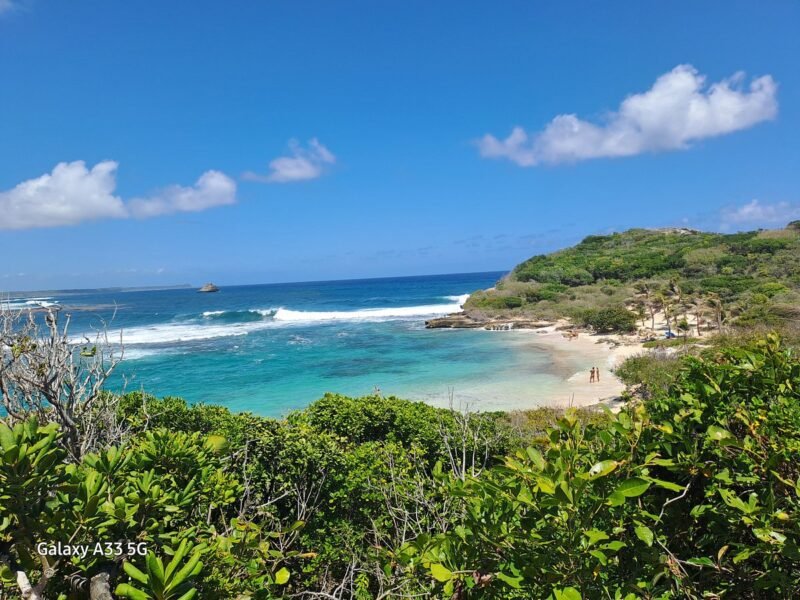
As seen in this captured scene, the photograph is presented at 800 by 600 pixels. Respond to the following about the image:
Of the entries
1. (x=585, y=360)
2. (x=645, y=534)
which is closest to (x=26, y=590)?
(x=645, y=534)

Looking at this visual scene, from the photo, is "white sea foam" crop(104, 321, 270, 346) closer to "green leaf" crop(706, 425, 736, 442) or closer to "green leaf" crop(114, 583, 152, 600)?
"green leaf" crop(114, 583, 152, 600)

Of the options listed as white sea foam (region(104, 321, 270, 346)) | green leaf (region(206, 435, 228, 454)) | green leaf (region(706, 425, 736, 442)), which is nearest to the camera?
green leaf (region(706, 425, 736, 442))

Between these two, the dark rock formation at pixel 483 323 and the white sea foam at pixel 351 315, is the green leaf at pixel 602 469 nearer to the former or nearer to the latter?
the dark rock formation at pixel 483 323

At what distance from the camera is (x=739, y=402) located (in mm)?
2092

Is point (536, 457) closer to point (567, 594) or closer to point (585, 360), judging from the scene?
point (567, 594)

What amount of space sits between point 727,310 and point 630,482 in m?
36.6

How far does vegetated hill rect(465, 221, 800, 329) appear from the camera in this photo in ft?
106

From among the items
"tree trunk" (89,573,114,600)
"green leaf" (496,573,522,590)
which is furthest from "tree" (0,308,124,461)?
"green leaf" (496,573,522,590)

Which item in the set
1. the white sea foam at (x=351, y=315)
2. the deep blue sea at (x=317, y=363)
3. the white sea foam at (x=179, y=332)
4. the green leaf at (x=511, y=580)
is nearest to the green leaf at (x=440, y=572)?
the green leaf at (x=511, y=580)

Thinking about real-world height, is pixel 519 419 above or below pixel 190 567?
below

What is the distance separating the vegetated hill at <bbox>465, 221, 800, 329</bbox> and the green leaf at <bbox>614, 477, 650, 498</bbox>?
2778 cm

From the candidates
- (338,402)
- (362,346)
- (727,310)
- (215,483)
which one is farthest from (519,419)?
(727,310)

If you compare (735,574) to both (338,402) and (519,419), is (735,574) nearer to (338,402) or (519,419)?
(338,402)

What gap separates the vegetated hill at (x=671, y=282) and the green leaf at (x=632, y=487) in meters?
27.8
